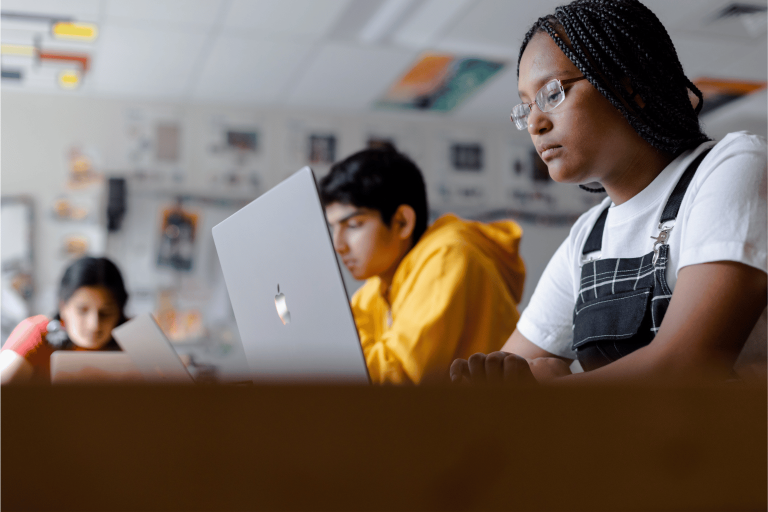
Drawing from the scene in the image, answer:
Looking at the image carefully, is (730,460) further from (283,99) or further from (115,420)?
(283,99)

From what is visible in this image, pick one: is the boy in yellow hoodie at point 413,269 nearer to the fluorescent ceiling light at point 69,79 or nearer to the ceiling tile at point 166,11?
the ceiling tile at point 166,11

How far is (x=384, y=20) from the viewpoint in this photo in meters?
2.62

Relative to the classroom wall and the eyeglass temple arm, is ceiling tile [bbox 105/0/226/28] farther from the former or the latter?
the eyeglass temple arm

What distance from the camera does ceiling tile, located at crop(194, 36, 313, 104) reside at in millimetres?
2760

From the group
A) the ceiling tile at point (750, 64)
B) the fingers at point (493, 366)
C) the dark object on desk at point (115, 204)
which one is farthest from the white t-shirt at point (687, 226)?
the dark object on desk at point (115, 204)

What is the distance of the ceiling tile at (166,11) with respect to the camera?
2.40 meters

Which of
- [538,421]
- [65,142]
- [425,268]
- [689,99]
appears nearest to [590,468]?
[538,421]

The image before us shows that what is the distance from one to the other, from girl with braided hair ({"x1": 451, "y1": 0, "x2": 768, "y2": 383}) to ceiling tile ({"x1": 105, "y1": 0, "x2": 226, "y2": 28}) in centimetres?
192

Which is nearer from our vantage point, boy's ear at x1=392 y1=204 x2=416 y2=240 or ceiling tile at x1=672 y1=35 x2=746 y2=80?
boy's ear at x1=392 y1=204 x2=416 y2=240

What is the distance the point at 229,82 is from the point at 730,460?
3.18 m

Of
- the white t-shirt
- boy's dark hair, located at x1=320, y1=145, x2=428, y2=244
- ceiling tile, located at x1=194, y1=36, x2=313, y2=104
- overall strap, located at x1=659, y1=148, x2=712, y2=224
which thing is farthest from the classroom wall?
overall strap, located at x1=659, y1=148, x2=712, y2=224

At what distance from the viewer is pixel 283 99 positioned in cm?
332

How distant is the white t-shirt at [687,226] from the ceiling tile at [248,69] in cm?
215

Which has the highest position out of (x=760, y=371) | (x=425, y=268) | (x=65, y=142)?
(x=65, y=142)
